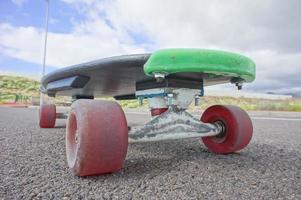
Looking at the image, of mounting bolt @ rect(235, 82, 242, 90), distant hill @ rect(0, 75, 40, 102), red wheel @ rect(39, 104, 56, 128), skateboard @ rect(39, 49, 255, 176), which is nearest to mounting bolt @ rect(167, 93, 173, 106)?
skateboard @ rect(39, 49, 255, 176)

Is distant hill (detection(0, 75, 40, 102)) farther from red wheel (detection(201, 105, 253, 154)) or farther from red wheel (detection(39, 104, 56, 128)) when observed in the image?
red wheel (detection(201, 105, 253, 154))

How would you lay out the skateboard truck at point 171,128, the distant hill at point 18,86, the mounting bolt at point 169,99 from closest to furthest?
the skateboard truck at point 171,128 → the mounting bolt at point 169,99 → the distant hill at point 18,86

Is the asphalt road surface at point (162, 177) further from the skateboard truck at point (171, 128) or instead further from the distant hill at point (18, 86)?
the distant hill at point (18, 86)

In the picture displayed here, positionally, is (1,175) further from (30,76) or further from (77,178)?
(30,76)

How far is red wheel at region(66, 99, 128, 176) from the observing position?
1.37 meters

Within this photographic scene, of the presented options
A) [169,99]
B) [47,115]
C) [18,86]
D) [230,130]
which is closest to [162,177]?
[169,99]

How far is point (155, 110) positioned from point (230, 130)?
0.61m

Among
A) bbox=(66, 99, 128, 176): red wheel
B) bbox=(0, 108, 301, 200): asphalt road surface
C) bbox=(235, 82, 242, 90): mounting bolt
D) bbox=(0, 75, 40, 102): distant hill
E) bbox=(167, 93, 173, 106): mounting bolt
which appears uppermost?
bbox=(0, 75, 40, 102): distant hill

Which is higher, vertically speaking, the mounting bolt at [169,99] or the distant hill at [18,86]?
the distant hill at [18,86]

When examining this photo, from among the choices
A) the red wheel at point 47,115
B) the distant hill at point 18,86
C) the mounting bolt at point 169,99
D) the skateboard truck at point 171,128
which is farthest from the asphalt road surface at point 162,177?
the distant hill at point 18,86

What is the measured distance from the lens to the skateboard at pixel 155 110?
140 cm

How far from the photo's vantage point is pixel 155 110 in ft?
7.06

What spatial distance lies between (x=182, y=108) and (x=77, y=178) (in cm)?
90

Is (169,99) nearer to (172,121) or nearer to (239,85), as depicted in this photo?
(172,121)
